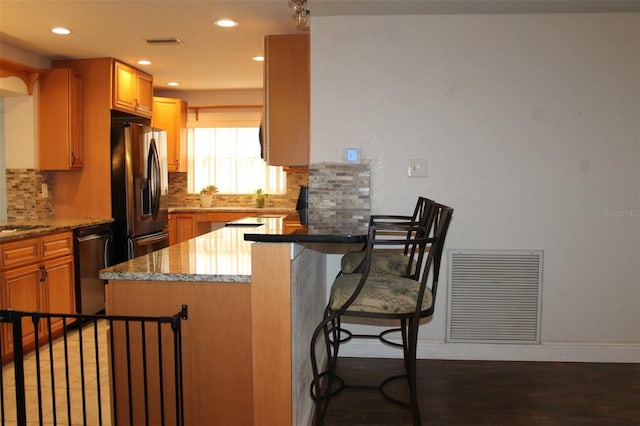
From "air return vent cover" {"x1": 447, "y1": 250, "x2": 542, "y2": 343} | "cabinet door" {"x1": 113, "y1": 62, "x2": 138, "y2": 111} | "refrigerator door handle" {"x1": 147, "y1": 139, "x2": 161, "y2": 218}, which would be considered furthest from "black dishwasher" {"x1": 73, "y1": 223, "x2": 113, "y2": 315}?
"air return vent cover" {"x1": 447, "y1": 250, "x2": 542, "y2": 343}

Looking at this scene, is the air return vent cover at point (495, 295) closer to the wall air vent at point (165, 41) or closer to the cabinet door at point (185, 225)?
the wall air vent at point (165, 41)

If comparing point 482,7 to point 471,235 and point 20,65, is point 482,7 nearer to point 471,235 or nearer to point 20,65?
point 471,235

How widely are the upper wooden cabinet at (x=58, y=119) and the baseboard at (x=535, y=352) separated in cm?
A: 314

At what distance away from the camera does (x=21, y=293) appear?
3.36 m

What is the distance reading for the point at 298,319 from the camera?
2.10m

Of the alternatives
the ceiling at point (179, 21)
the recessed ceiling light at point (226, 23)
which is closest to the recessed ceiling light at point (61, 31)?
the ceiling at point (179, 21)

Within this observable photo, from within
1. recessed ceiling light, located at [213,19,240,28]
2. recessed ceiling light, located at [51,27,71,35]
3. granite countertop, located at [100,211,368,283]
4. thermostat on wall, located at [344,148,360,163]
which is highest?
recessed ceiling light, located at [213,19,240,28]

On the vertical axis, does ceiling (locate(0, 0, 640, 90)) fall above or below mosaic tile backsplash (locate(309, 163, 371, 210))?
above

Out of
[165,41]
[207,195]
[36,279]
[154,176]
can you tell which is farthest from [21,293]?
[207,195]

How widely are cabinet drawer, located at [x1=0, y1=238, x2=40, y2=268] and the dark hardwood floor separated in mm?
2203

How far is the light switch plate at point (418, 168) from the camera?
3234 millimetres

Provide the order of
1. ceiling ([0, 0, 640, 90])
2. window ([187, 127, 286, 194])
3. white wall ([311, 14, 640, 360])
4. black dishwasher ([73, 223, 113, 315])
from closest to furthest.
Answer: ceiling ([0, 0, 640, 90]) → white wall ([311, 14, 640, 360]) → black dishwasher ([73, 223, 113, 315]) → window ([187, 127, 286, 194])

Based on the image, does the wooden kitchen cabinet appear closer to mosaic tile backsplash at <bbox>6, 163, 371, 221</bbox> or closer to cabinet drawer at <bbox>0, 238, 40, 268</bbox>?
cabinet drawer at <bbox>0, 238, 40, 268</bbox>

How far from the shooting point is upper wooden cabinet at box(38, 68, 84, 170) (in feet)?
14.0
